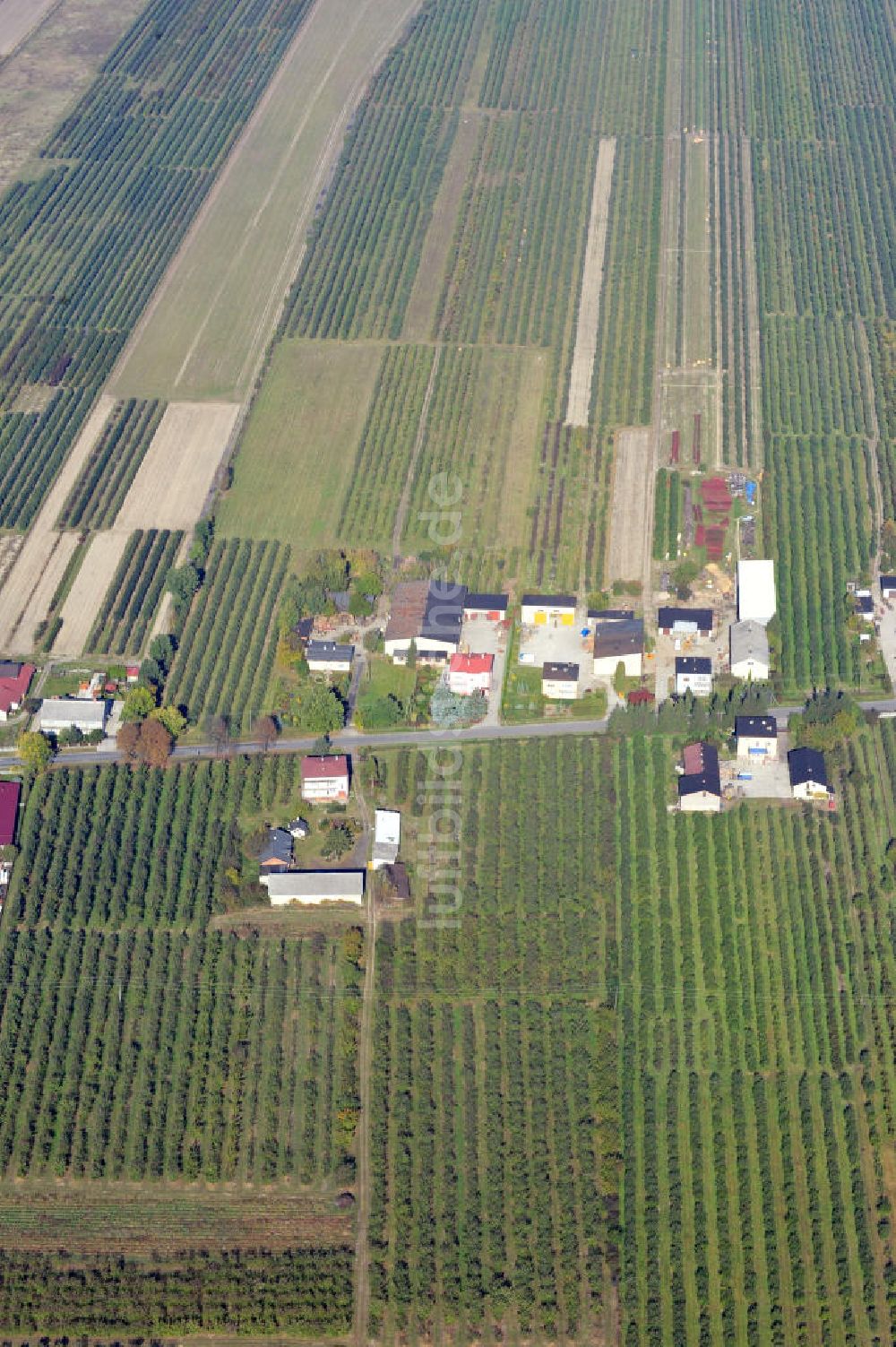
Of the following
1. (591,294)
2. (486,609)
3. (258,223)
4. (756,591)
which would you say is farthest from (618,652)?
(258,223)

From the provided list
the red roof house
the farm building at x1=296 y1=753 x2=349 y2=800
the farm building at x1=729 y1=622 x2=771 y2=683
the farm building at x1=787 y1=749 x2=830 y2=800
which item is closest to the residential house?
the farm building at x1=296 y1=753 x2=349 y2=800

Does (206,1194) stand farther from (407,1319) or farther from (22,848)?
(22,848)

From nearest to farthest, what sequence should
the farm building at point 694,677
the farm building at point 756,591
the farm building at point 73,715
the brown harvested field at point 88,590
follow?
the farm building at point 694,677 < the farm building at point 73,715 < the farm building at point 756,591 < the brown harvested field at point 88,590

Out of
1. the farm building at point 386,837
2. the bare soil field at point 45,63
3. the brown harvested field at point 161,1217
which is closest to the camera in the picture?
the brown harvested field at point 161,1217

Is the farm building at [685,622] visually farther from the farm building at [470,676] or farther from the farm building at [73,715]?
the farm building at [73,715]

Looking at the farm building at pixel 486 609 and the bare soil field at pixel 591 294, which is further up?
the bare soil field at pixel 591 294

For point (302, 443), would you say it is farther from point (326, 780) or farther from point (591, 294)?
point (326, 780)

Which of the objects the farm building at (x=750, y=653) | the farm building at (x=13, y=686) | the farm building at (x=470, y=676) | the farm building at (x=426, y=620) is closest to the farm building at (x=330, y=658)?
the farm building at (x=426, y=620)
